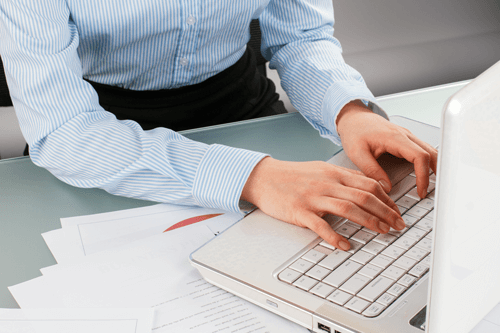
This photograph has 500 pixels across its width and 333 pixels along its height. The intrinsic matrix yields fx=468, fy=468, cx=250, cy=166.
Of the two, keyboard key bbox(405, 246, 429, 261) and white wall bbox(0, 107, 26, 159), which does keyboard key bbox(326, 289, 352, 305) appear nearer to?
keyboard key bbox(405, 246, 429, 261)

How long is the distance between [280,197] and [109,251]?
23 centimetres

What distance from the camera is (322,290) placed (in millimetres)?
465

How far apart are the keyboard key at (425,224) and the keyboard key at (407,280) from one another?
9 cm

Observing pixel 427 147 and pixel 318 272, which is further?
pixel 427 147

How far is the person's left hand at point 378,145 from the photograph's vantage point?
0.64 meters

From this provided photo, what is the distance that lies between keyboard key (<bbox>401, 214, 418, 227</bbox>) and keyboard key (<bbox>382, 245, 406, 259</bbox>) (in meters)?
0.05

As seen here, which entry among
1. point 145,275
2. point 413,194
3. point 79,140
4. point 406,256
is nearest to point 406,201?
point 413,194

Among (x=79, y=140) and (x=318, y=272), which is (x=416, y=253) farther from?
(x=79, y=140)

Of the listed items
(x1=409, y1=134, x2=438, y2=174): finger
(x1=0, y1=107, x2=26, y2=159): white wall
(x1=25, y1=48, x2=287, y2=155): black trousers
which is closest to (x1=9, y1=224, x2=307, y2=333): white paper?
(x1=409, y1=134, x2=438, y2=174): finger

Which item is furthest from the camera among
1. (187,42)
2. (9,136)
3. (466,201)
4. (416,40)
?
(416,40)

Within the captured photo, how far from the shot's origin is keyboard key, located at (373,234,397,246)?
531 mm

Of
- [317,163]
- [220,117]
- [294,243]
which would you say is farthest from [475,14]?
[294,243]

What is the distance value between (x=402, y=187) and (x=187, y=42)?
20.6 inches

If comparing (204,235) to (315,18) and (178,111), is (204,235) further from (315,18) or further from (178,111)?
(315,18)
